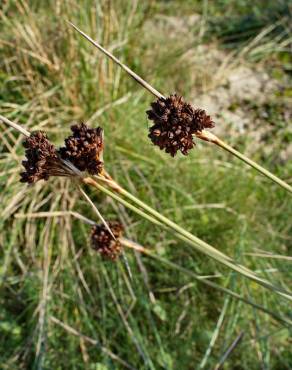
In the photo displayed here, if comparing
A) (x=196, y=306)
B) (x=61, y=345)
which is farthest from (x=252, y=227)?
(x=61, y=345)

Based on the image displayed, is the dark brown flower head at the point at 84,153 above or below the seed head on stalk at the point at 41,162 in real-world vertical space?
above

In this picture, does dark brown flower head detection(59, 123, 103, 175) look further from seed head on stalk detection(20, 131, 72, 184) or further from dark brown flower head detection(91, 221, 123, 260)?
dark brown flower head detection(91, 221, 123, 260)

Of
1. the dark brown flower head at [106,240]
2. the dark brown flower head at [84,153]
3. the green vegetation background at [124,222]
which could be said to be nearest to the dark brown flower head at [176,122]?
the dark brown flower head at [84,153]

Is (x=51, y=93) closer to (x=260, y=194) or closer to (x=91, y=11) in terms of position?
(x=91, y=11)

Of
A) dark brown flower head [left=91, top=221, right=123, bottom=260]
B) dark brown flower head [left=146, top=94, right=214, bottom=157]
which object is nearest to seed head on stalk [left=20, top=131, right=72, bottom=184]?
dark brown flower head [left=146, top=94, right=214, bottom=157]

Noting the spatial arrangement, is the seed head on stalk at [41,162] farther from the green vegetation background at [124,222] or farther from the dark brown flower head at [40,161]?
the green vegetation background at [124,222]

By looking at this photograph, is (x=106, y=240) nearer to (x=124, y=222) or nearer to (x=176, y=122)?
(x=176, y=122)
